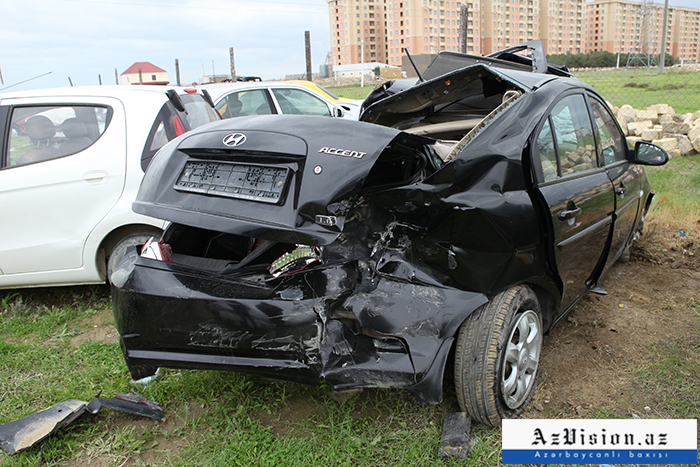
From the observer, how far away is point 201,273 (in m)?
2.24

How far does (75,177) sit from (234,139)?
2.15 metres

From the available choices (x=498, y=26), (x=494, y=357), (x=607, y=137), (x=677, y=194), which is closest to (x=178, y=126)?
(x=494, y=357)

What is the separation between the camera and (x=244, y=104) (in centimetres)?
661

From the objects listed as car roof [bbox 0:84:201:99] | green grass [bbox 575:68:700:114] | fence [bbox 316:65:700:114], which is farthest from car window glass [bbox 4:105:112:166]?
fence [bbox 316:65:700:114]

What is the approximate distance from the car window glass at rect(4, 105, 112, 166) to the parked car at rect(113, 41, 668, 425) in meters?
1.80

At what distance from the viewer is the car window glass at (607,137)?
3.19 metres

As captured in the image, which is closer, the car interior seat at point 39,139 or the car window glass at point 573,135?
the car window glass at point 573,135

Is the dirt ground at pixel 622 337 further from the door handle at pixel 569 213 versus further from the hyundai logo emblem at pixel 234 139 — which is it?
the hyundai logo emblem at pixel 234 139

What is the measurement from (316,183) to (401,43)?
292 feet

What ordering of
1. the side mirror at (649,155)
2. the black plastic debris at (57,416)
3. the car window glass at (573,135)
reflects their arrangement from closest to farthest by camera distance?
the black plastic debris at (57,416) < the car window glass at (573,135) < the side mirror at (649,155)

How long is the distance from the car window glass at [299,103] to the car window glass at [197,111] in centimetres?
271

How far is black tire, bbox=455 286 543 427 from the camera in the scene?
216cm

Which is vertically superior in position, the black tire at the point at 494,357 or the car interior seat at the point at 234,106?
the car interior seat at the point at 234,106

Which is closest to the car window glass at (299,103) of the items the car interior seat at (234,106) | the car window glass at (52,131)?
the car interior seat at (234,106)
